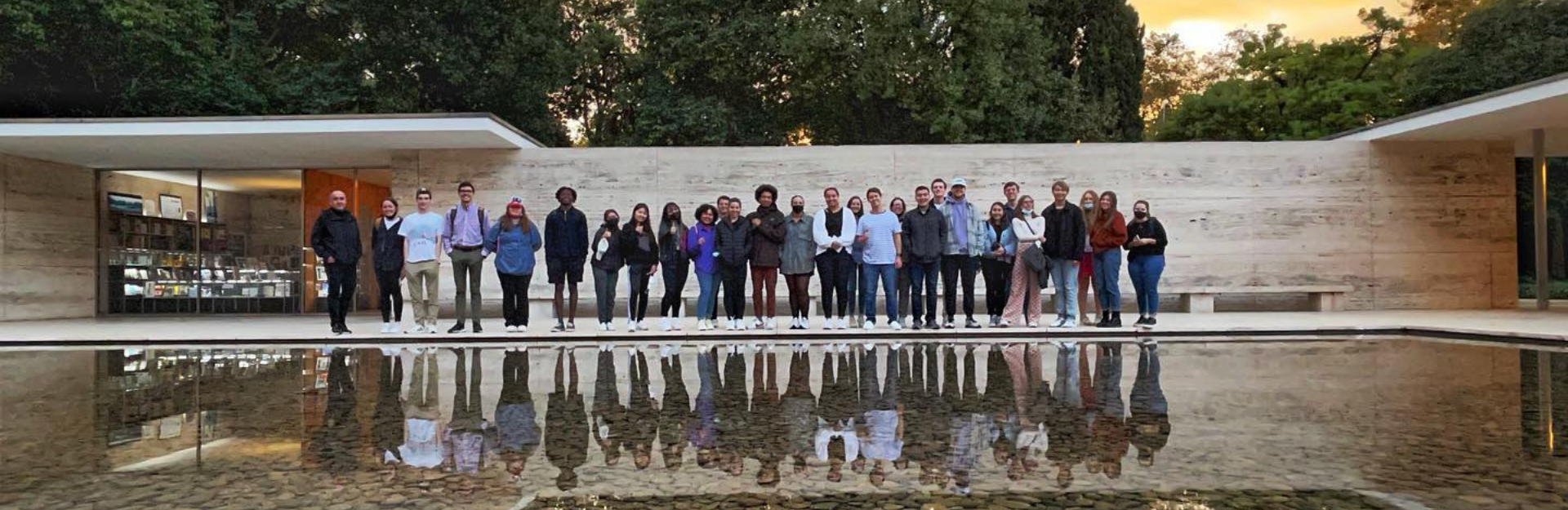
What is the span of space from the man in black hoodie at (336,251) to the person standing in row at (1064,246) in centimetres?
746

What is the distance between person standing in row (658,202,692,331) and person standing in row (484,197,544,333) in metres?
1.39

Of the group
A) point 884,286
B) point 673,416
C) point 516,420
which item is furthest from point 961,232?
point 516,420

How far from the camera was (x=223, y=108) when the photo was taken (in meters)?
24.8

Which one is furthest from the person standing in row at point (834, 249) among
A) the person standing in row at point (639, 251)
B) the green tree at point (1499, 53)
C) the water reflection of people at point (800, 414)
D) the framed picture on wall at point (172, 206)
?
the green tree at point (1499, 53)

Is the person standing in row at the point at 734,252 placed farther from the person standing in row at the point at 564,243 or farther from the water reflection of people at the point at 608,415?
the water reflection of people at the point at 608,415

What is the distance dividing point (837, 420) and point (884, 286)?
20.1 ft

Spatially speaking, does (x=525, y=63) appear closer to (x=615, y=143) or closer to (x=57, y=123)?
(x=615, y=143)

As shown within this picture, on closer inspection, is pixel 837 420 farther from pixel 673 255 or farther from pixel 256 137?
pixel 256 137

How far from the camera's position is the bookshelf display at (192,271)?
16.5 metres

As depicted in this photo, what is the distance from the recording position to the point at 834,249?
10758 mm

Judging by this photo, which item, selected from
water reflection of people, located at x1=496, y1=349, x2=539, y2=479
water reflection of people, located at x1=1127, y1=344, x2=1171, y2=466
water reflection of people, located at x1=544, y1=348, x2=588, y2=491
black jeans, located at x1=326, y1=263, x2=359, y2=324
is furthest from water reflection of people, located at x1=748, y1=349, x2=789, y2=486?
black jeans, located at x1=326, y1=263, x2=359, y2=324

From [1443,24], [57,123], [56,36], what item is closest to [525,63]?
[56,36]

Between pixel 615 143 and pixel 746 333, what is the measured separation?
2109cm

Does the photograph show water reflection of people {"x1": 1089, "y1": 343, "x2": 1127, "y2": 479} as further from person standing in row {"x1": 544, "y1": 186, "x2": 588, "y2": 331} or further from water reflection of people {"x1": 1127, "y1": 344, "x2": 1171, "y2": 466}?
person standing in row {"x1": 544, "y1": 186, "x2": 588, "y2": 331}
